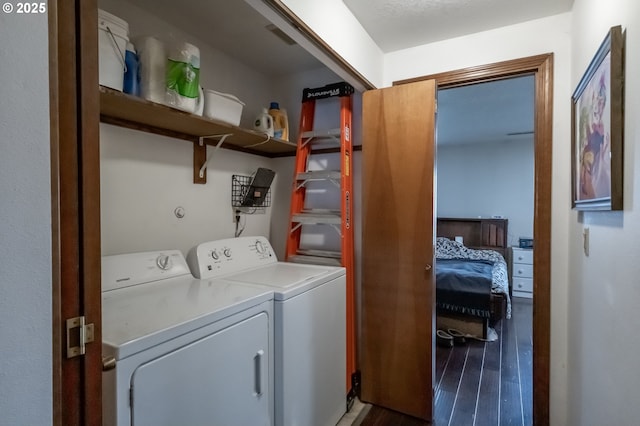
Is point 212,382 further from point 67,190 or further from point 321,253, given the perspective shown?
point 321,253

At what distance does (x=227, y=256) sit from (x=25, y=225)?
4.48ft

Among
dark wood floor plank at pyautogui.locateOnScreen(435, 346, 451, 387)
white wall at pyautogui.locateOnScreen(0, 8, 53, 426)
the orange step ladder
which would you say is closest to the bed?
dark wood floor plank at pyautogui.locateOnScreen(435, 346, 451, 387)

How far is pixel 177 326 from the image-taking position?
41.0 inches

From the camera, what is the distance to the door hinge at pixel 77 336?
2.11 feet

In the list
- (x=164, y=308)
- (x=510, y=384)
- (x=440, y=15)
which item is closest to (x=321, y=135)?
(x=440, y=15)

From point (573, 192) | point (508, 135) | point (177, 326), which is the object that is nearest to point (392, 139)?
point (573, 192)

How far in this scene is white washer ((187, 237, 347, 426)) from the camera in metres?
1.47

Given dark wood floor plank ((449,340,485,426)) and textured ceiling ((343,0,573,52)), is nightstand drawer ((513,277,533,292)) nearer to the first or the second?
dark wood floor plank ((449,340,485,426))

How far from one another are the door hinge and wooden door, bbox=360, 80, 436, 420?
5.55 feet

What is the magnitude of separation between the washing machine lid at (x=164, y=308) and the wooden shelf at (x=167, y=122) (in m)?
0.77

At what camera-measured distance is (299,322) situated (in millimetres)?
1562

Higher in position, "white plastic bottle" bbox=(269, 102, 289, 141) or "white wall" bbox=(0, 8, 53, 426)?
"white plastic bottle" bbox=(269, 102, 289, 141)

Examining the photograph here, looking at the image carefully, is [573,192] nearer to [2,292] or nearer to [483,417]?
[483,417]

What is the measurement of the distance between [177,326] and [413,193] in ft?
4.85
